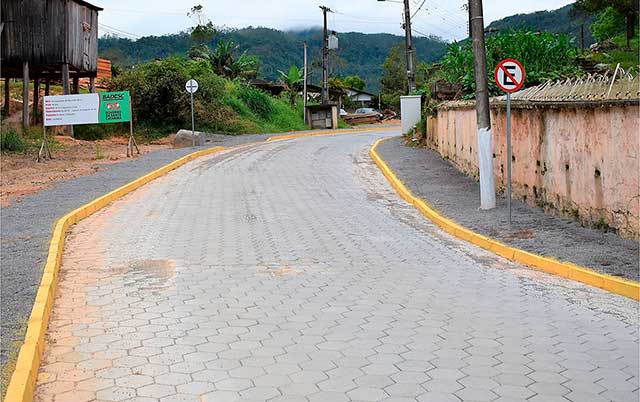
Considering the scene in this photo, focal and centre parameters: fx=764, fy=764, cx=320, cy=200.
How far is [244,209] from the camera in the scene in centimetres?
1457

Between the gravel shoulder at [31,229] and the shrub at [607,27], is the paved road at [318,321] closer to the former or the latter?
the gravel shoulder at [31,229]

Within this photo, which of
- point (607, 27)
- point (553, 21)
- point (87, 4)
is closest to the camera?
point (87, 4)

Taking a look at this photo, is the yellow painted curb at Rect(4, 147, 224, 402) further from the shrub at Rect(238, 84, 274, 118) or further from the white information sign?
the shrub at Rect(238, 84, 274, 118)

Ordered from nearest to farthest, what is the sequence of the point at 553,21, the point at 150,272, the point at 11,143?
the point at 150,272 → the point at 11,143 → the point at 553,21

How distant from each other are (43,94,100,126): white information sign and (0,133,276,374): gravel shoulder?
2.11 m

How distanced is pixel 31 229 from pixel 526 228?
7448 mm

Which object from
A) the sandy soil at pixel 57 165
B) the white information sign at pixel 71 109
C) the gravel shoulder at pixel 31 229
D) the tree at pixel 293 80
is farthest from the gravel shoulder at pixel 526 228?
the tree at pixel 293 80

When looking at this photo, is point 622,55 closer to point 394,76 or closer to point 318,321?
point 318,321

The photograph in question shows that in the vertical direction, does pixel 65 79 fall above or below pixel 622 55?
below

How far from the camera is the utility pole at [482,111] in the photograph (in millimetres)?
13156

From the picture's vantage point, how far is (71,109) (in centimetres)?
2416

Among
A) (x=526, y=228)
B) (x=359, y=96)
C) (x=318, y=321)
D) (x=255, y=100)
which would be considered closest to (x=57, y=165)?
(x=526, y=228)

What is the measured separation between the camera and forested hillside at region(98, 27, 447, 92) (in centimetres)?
9025

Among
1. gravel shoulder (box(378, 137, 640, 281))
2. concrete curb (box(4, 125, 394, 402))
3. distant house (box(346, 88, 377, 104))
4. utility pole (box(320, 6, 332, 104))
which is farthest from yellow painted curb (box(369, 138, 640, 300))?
distant house (box(346, 88, 377, 104))
